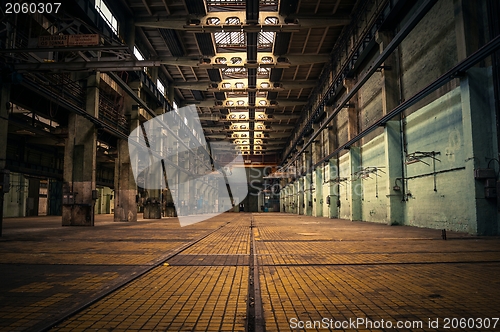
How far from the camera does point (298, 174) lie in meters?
32.5

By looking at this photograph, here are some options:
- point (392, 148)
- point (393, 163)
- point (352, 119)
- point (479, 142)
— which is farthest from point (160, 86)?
point (479, 142)

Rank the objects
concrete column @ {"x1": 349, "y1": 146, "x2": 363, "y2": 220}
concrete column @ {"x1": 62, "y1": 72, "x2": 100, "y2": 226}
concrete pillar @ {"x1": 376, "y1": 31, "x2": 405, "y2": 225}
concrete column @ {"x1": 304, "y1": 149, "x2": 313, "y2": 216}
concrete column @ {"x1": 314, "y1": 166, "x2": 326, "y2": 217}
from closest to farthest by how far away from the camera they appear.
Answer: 1. concrete pillar @ {"x1": 376, "y1": 31, "x2": 405, "y2": 225}
2. concrete column @ {"x1": 62, "y1": 72, "x2": 100, "y2": 226}
3. concrete column @ {"x1": 349, "y1": 146, "x2": 363, "y2": 220}
4. concrete column @ {"x1": 314, "y1": 166, "x2": 326, "y2": 217}
5. concrete column @ {"x1": 304, "y1": 149, "x2": 313, "y2": 216}

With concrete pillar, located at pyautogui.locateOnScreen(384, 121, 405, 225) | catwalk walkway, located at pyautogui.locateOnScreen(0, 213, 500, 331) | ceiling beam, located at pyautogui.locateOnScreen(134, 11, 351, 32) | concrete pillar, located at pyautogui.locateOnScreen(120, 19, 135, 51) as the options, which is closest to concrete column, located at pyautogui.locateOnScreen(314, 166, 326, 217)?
ceiling beam, located at pyautogui.locateOnScreen(134, 11, 351, 32)

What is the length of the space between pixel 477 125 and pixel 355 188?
9440 mm

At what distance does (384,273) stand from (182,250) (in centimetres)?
342

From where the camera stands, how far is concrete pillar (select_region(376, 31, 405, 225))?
1228 centimetres

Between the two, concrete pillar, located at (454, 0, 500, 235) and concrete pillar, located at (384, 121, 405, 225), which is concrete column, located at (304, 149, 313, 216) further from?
concrete pillar, located at (454, 0, 500, 235)

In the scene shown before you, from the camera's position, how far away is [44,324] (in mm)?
2191

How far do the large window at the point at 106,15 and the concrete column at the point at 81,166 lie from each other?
8.59 ft

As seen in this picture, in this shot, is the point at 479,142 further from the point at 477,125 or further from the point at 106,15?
the point at 106,15

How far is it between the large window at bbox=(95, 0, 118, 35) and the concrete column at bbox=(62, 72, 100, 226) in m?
2.62

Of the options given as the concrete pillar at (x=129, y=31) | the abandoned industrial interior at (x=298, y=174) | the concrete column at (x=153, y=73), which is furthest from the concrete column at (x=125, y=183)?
the concrete column at (x=153, y=73)

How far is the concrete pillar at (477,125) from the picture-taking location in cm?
777

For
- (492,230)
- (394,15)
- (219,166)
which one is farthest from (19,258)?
(219,166)
